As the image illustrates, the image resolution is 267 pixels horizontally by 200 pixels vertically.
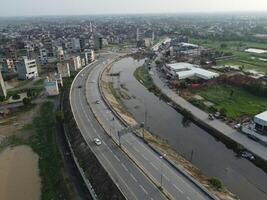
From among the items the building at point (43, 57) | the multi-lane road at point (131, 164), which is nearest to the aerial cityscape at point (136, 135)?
the multi-lane road at point (131, 164)

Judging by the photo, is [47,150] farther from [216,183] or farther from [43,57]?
[43,57]

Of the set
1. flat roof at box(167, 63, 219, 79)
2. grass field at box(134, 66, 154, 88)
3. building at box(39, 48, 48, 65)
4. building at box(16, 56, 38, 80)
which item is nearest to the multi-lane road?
grass field at box(134, 66, 154, 88)

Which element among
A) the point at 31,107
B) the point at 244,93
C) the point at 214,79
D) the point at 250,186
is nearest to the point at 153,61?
the point at 214,79

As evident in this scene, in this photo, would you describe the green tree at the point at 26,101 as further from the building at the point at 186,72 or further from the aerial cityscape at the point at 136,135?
the building at the point at 186,72

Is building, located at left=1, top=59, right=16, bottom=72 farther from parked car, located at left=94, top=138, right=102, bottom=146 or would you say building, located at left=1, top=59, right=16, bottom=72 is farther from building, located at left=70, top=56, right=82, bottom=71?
parked car, located at left=94, top=138, right=102, bottom=146

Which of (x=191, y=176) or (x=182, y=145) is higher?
(x=191, y=176)

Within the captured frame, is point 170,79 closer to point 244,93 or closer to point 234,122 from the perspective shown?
point 244,93
